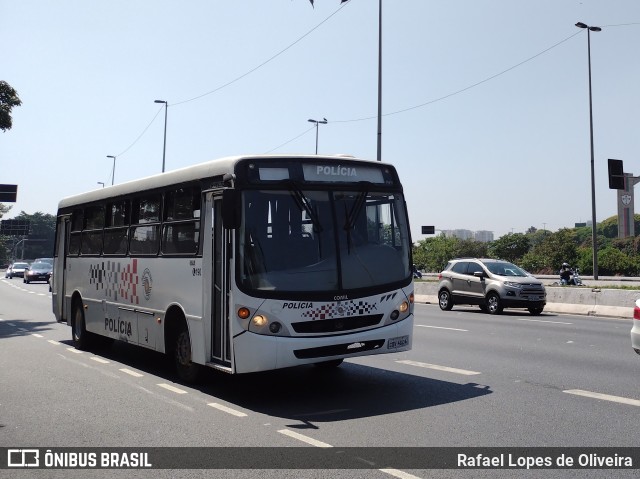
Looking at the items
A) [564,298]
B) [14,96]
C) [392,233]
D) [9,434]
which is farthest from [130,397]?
[14,96]

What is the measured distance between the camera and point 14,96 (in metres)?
27.8

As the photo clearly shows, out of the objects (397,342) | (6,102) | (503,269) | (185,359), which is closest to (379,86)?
(503,269)

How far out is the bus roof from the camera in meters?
8.34

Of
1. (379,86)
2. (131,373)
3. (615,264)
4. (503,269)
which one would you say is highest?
(379,86)

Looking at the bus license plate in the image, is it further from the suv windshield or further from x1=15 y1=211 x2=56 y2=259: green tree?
x1=15 y1=211 x2=56 y2=259: green tree

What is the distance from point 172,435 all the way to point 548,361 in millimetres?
6710

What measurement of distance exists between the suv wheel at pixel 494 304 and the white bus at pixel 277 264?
13.4 m

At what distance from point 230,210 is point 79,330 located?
6.92 m

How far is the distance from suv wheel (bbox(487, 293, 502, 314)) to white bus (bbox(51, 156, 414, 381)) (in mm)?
13388

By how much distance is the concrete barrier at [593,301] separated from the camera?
20688 millimetres

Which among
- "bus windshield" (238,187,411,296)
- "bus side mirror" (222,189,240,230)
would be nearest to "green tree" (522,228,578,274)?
"bus windshield" (238,187,411,296)

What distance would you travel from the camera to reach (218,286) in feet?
27.6

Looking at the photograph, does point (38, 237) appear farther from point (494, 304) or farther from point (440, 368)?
point (440, 368)

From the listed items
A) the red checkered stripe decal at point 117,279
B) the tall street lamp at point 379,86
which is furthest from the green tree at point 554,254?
the red checkered stripe decal at point 117,279
